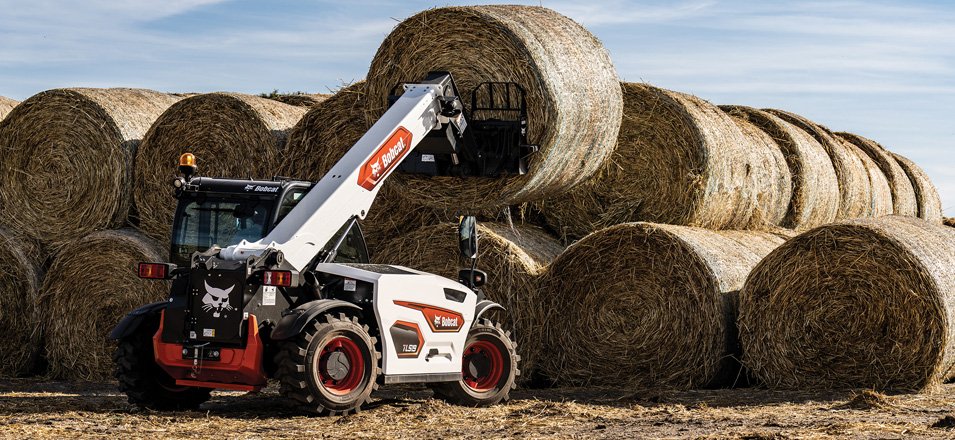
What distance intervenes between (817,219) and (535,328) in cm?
496

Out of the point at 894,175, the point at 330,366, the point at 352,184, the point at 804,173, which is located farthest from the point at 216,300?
the point at 894,175

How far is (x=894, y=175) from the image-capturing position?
18.5 metres

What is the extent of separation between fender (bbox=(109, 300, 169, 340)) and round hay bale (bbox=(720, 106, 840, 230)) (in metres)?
7.36

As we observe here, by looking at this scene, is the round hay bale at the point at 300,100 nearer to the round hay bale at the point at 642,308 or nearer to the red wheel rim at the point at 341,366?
the round hay bale at the point at 642,308

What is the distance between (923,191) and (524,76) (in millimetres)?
11842

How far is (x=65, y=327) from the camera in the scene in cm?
1205

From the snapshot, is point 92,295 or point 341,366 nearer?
point 341,366

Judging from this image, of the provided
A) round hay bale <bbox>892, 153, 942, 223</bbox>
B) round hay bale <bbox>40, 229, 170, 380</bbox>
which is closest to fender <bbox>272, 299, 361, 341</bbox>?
round hay bale <bbox>40, 229, 170, 380</bbox>

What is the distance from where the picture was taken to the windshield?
8.71 metres

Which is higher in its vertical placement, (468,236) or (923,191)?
(923,191)

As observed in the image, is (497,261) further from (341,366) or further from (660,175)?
(341,366)

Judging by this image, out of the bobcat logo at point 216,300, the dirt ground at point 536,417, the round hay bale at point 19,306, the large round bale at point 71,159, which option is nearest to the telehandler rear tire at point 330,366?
the dirt ground at point 536,417

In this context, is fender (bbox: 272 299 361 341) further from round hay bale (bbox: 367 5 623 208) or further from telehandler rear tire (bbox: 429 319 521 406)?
round hay bale (bbox: 367 5 623 208)

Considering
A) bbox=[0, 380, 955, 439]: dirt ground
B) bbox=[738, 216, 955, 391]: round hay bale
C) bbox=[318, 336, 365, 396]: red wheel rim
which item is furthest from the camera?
bbox=[738, 216, 955, 391]: round hay bale
